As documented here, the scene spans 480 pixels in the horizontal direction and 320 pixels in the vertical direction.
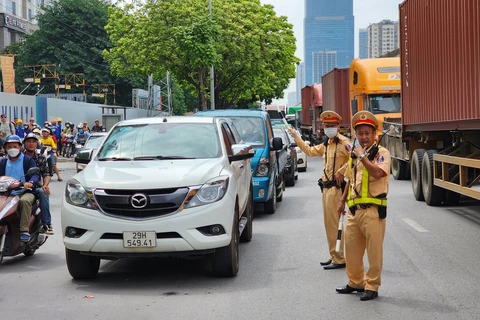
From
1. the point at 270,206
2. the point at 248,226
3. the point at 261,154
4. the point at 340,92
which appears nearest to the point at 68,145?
the point at 340,92

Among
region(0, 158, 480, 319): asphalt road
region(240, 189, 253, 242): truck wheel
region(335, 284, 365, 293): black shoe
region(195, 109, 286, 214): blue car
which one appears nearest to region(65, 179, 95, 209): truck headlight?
region(0, 158, 480, 319): asphalt road

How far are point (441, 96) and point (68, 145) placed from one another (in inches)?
1104

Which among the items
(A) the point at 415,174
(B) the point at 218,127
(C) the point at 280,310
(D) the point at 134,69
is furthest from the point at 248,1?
(C) the point at 280,310

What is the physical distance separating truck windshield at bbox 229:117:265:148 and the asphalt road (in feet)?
9.28

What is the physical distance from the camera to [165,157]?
8.79m

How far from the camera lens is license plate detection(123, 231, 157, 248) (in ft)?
24.9

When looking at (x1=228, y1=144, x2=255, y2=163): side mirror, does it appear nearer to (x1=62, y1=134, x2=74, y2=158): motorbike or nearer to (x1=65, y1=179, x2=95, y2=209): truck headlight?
(x1=65, y1=179, x2=95, y2=209): truck headlight

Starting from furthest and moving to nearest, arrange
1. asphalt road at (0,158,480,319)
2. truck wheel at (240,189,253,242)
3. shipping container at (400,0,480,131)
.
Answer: shipping container at (400,0,480,131)
truck wheel at (240,189,253,242)
asphalt road at (0,158,480,319)

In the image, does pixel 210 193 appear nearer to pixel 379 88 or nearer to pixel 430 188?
pixel 430 188

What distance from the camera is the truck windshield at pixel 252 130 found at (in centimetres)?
1426

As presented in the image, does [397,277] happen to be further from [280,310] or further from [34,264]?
[34,264]

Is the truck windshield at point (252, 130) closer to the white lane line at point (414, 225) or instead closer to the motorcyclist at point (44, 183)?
the white lane line at point (414, 225)

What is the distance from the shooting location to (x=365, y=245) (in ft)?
24.0

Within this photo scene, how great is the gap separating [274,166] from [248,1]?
37.5 meters
